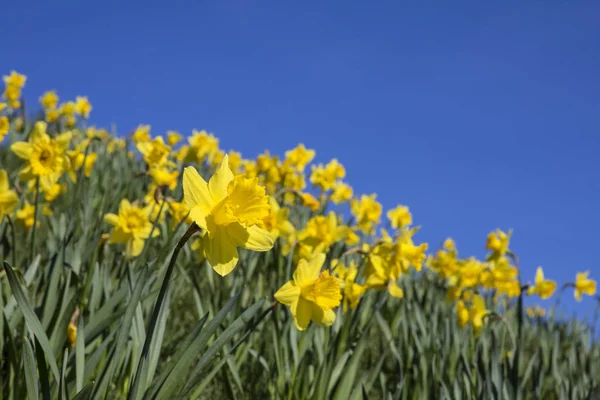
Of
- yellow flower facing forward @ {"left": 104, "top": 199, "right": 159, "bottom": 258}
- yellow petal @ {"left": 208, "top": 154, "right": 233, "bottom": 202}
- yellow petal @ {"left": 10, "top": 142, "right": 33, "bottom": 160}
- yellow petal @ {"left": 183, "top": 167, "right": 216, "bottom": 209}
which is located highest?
yellow petal @ {"left": 10, "top": 142, "right": 33, "bottom": 160}

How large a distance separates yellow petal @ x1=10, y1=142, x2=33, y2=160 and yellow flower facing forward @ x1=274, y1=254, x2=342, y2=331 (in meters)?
1.48

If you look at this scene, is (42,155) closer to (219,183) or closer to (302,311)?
(302,311)

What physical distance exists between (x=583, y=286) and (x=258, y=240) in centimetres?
445

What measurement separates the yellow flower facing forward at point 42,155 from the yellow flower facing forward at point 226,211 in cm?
164

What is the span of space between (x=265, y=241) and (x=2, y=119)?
1607 mm

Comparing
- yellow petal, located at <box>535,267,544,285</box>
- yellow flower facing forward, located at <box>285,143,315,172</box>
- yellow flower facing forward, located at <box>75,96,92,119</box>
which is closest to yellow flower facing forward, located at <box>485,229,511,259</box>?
yellow petal, located at <box>535,267,544,285</box>

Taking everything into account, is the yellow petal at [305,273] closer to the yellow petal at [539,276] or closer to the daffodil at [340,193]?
the yellow petal at [539,276]

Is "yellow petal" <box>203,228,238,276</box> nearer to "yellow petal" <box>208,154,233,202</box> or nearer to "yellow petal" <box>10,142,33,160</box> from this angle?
"yellow petal" <box>208,154,233,202</box>

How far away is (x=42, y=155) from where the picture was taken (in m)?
2.70

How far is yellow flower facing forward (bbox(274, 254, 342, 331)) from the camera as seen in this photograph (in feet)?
5.98

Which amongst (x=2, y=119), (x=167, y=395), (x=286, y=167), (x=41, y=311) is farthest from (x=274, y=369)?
(x=286, y=167)

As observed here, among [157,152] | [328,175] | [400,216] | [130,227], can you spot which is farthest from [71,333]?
[328,175]

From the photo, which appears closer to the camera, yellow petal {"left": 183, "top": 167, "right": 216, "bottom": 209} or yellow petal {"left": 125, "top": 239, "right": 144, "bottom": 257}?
yellow petal {"left": 183, "top": 167, "right": 216, "bottom": 209}

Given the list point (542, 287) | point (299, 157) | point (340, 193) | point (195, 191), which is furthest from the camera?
point (340, 193)
